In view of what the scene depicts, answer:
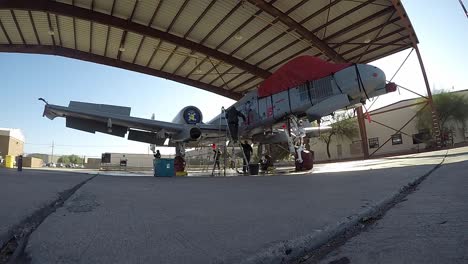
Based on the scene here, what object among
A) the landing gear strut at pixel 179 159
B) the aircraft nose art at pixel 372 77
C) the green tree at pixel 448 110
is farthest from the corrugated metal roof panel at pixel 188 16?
the green tree at pixel 448 110

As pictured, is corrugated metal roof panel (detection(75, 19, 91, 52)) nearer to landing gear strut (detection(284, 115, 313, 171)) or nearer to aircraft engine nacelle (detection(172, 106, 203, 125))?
aircraft engine nacelle (detection(172, 106, 203, 125))

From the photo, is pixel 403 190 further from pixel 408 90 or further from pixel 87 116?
pixel 408 90

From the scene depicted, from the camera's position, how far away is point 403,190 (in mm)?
3508

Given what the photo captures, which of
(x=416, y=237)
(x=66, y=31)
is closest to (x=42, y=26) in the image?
(x=66, y=31)

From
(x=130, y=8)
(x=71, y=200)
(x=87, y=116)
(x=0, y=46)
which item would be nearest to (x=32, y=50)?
(x=0, y=46)

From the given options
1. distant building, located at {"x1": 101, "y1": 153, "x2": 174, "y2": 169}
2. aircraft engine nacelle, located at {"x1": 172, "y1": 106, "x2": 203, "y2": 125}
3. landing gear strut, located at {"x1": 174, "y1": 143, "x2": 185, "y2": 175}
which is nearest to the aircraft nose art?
landing gear strut, located at {"x1": 174, "y1": 143, "x2": 185, "y2": 175}

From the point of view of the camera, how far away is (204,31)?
19359 millimetres

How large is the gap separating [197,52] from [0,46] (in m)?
13.4

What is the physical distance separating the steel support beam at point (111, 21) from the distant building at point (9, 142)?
3544cm

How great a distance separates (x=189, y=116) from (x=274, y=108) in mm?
5107

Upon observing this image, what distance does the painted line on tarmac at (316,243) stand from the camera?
1577mm

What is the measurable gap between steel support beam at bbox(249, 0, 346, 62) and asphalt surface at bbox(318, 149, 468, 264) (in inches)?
597

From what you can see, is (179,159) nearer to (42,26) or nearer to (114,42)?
(114,42)

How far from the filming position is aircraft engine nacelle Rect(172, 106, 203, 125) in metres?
13.9
